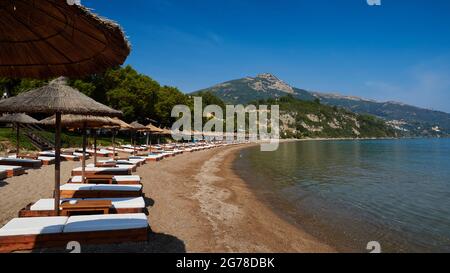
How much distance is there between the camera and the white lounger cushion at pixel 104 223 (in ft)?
20.9

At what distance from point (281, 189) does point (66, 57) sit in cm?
1480

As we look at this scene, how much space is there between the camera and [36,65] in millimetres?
4559

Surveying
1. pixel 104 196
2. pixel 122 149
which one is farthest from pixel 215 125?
pixel 104 196

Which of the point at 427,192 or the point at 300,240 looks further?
the point at 427,192

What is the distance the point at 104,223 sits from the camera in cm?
668

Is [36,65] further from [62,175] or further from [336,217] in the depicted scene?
[62,175]

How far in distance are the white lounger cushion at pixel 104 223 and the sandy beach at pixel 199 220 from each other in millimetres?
357

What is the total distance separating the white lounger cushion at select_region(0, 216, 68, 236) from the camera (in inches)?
239

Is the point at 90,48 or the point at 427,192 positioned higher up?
the point at 90,48

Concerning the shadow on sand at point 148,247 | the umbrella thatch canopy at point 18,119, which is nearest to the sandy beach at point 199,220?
the shadow on sand at point 148,247

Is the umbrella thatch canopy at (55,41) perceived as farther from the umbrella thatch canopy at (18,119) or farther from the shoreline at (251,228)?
the umbrella thatch canopy at (18,119)

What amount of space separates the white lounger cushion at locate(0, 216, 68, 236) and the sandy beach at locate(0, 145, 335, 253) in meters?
0.44

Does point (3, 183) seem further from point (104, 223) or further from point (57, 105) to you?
point (104, 223)

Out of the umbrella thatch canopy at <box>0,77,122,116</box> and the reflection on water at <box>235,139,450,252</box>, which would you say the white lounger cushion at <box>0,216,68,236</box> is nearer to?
the umbrella thatch canopy at <box>0,77,122,116</box>
